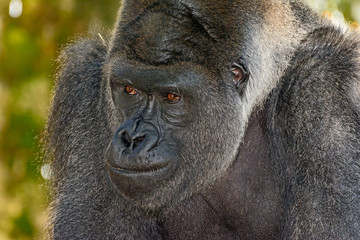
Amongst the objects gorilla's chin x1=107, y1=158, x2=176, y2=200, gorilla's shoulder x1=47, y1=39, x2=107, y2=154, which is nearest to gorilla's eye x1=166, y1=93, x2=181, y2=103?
gorilla's chin x1=107, y1=158, x2=176, y2=200

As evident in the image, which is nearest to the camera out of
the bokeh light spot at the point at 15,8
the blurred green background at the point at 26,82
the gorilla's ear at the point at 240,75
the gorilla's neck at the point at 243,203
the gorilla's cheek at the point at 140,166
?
the gorilla's cheek at the point at 140,166

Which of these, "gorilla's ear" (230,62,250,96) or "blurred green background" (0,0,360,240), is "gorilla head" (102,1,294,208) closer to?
"gorilla's ear" (230,62,250,96)

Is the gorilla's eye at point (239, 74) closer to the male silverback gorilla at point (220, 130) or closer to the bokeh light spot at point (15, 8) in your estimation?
the male silverback gorilla at point (220, 130)

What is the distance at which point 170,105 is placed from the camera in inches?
199

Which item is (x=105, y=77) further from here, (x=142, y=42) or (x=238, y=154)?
(x=238, y=154)

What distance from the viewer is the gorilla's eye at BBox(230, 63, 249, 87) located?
16.8ft

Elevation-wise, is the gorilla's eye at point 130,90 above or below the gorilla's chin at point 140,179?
above

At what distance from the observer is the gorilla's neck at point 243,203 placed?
5.49 meters

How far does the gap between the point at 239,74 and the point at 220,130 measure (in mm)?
455

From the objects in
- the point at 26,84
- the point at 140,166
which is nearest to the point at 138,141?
the point at 140,166

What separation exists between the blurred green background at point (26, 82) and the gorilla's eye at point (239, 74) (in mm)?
4664

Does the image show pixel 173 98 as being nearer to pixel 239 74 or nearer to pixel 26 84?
pixel 239 74

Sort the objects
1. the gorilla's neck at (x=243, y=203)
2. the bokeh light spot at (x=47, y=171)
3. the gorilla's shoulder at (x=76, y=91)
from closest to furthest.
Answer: the gorilla's neck at (x=243, y=203)
the gorilla's shoulder at (x=76, y=91)
the bokeh light spot at (x=47, y=171)

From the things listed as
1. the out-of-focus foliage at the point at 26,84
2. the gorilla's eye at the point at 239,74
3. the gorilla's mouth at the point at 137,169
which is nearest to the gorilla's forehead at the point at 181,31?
the gorilla's eye at the point at 239,74
